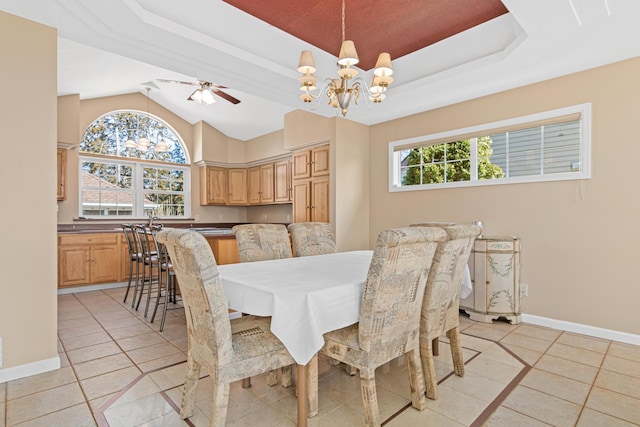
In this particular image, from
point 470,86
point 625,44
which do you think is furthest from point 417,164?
point 625,44

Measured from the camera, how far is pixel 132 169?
6.34 metres

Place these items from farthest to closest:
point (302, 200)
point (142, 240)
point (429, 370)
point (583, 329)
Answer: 1. point (302, 200)
2. point (142, 240)
3. point (583, 329)
4. point (429, 370)

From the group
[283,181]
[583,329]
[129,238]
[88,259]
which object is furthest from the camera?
[283,181]

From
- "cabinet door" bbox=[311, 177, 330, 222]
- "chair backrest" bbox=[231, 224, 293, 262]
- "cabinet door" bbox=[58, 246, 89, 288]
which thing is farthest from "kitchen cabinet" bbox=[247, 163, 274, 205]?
"chair backrest" bbox=[231, 224, 293, 262]

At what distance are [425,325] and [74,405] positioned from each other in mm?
2150

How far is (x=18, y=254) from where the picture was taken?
231 cm

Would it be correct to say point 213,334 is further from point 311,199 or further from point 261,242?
point 311,199

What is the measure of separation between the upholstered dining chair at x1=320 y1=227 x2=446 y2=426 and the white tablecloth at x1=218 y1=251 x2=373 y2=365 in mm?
144

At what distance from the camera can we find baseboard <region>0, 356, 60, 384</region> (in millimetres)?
2242

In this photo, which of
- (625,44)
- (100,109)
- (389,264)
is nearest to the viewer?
(389,264)

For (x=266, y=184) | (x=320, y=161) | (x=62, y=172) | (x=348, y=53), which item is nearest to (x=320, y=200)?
(x=320, y=161)

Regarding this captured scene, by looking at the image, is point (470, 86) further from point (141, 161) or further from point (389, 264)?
point (141, 161)

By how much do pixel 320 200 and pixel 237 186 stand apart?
287cm

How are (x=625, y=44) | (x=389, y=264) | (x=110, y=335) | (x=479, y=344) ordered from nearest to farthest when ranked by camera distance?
(x=389, y=264) < (x=625, y=44) < (x=479, y=344) < (x=110, y=335)
